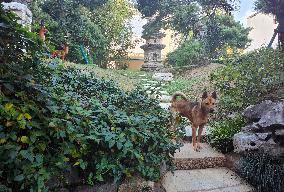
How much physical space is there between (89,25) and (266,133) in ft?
48.6

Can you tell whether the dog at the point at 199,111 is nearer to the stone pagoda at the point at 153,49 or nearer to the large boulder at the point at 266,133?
the large boulder at the point at 266,133

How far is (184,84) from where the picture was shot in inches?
513

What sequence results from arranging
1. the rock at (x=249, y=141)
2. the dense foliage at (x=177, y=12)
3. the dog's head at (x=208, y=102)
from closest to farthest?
the rock at (x=249, y=141), the dog's head at (x=208, y=102), the dense foliage at (x=177, y=12)

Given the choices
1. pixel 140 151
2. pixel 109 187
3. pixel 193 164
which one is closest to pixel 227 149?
pixel 193 164

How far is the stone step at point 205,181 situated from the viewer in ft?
12.8

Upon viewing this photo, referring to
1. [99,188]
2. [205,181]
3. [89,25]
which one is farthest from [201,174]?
[89,25]

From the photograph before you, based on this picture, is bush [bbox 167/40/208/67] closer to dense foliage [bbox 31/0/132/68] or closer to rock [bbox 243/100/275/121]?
dense foliage [bbox 31/0/132/68]

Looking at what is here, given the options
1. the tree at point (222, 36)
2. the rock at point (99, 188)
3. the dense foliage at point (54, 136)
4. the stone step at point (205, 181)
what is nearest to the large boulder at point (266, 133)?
the stone step at point (205, 181)

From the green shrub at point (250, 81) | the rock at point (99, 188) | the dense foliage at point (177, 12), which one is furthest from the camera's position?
the dense foliage at point (177, 12)

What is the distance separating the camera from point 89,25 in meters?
17.2

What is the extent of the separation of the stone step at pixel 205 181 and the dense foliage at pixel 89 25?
1006 cm

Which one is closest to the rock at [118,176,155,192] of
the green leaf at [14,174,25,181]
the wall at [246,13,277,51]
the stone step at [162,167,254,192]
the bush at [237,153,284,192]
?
the stone step at [162,167,254,192]

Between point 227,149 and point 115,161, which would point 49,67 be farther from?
point 227,149

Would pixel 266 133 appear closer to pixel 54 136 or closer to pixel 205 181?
pixel 205 181
